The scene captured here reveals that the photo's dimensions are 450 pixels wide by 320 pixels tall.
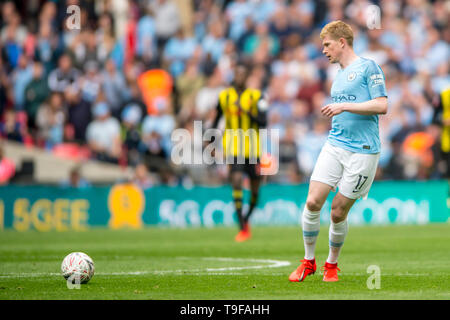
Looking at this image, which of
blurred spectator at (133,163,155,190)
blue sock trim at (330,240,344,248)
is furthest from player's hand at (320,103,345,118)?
blurred spectator at (133,163,155,190)

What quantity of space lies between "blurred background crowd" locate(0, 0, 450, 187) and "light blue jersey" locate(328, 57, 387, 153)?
39.0ft

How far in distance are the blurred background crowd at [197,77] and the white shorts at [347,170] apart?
11.9m

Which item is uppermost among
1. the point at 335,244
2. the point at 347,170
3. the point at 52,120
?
the point at 52,120

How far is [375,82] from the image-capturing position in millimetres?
7992

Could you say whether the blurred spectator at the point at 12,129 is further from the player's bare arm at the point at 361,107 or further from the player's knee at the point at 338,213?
the player's bare arm at the point at 361,107

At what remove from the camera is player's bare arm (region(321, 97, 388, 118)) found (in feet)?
25.6

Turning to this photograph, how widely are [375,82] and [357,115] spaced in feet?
1.19

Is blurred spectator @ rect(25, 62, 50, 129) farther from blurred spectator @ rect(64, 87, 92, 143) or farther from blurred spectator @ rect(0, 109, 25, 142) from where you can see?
blurred spectator @ rect(64, 87, 92, 143)

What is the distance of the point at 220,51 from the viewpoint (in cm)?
2347

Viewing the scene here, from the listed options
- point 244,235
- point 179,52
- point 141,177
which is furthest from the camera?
point 179,52

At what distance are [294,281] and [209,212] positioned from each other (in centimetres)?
1202

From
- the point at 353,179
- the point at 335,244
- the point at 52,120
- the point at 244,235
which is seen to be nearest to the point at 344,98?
the point at 353,179

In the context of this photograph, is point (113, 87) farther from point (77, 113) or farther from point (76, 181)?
point (76, 181)

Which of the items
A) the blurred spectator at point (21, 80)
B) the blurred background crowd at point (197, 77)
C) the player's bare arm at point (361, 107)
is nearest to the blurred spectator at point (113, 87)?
the blurred background crowd at point (197, 77)
